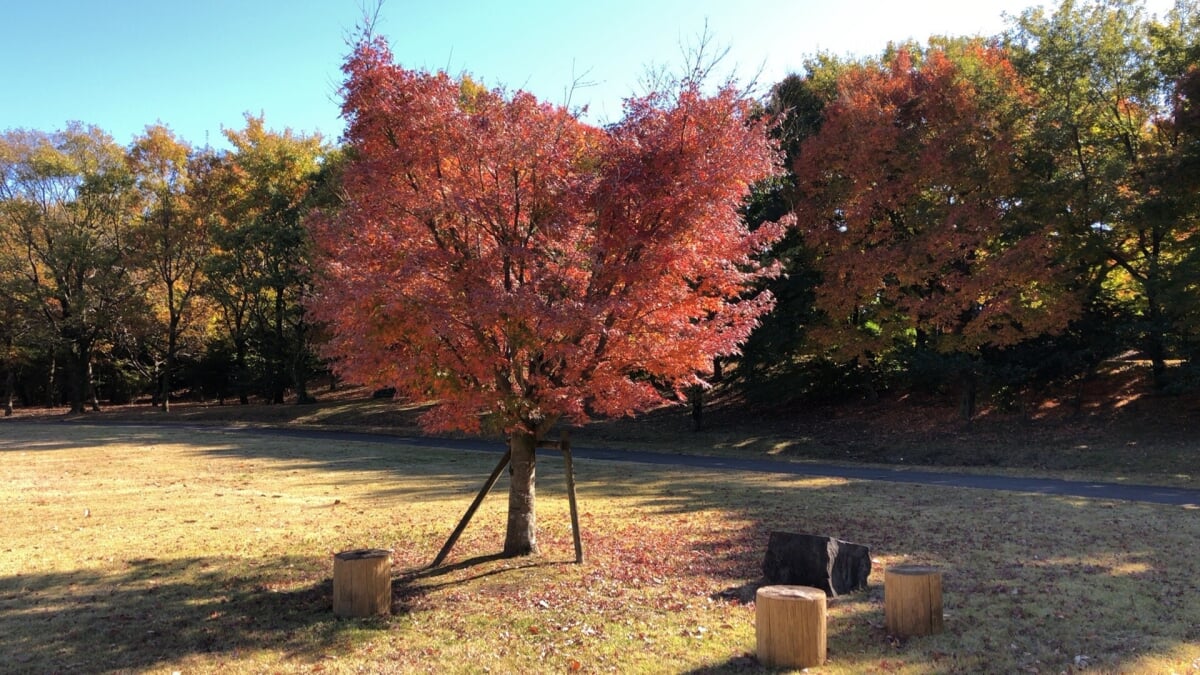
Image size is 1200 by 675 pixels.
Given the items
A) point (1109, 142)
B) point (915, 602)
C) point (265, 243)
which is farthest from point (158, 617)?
point (265, 243)

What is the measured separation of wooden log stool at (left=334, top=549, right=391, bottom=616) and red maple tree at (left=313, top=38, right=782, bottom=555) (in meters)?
1.63

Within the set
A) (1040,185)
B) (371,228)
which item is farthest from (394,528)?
(1040,185)

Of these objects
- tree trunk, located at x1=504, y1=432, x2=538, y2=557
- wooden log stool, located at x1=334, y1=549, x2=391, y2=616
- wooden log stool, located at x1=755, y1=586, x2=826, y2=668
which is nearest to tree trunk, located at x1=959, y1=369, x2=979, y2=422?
tree trunk, located at x1=504, y1=432, x2=538, y2=557

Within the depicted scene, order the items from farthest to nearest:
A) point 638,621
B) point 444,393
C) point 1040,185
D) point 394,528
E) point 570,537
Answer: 1. point 1040,185
2. point 394,528
3. point 570,537
4. point 444,393
5. point 638,621

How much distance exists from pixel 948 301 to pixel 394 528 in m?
16.5

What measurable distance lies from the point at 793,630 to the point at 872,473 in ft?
40.1

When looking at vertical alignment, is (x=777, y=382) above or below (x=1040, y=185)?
Result: below

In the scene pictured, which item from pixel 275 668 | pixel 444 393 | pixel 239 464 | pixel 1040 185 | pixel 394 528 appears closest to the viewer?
pixel 275 668

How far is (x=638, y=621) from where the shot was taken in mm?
6121

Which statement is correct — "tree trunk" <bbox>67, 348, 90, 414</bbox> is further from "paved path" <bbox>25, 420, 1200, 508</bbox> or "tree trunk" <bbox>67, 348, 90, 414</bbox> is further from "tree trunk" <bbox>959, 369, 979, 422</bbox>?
"tree trunk" <bbox>959, 369, 979, 422</bbox>

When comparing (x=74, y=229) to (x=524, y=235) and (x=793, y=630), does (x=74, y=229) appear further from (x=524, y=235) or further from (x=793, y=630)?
(x=793, y=630)

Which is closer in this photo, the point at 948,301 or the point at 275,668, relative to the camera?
the point at 275,668

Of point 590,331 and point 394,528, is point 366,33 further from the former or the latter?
point 394,528

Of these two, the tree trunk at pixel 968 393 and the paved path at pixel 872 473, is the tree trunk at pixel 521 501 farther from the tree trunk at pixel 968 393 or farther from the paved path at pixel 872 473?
the tree trunk at pixel 968 393
